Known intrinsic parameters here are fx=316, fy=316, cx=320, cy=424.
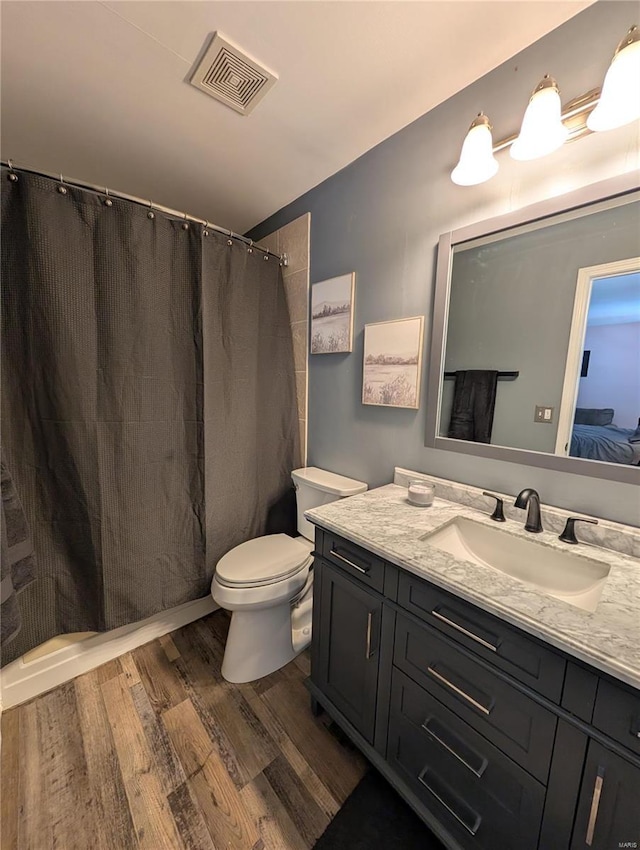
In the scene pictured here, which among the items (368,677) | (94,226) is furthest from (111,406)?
(368,677)

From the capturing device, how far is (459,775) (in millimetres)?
771

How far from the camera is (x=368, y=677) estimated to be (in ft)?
3.20

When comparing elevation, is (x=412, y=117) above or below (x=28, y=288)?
above

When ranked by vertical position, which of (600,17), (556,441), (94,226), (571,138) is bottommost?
(556,441)

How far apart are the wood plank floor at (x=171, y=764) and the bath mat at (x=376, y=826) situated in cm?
3

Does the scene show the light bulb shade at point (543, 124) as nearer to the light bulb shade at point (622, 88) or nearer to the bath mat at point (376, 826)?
the light bulb shade at point (622, 88)

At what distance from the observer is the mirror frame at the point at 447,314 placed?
0.86 meters

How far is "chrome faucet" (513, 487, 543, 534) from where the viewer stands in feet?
3.11

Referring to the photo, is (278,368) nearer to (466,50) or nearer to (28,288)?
(28,288)

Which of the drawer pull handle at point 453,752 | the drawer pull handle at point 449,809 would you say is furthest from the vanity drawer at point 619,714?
the drawer pull handle at point 449,809

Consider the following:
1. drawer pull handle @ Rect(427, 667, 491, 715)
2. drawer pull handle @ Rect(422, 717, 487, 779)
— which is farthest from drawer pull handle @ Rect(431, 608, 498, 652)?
drawer pull handle @ Rect(422, 717, 487, 779)

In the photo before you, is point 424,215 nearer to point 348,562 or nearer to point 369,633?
point 348,562

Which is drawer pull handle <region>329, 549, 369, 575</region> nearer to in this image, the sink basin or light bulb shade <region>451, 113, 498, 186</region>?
the sink basin

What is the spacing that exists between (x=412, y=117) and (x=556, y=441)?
1312mm
